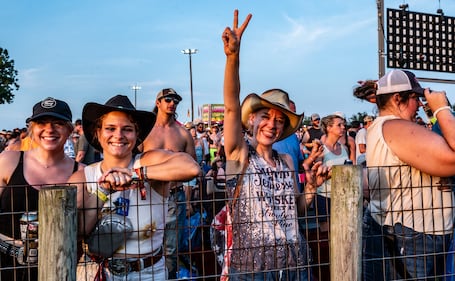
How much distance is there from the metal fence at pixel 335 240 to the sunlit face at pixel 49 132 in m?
0.54

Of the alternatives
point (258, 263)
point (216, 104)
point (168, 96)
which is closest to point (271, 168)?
point (258, 263)

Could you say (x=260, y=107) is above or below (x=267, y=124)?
above

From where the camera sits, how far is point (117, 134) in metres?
2.86

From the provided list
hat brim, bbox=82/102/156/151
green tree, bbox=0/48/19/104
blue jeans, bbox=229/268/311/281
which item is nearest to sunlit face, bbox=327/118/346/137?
blue jeans, bbox=229/268/311/281

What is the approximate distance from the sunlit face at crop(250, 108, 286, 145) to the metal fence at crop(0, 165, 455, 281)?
1.42ft

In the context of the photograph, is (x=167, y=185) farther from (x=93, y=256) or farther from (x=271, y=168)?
(x=271, y=168)

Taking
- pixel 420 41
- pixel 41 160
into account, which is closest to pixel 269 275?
pixel 41 160

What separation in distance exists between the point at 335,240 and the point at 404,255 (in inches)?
26.4

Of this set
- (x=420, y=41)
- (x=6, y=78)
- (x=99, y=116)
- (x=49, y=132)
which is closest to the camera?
(x=99, y=116)

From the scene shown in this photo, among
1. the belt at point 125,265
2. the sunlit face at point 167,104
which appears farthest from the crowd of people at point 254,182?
the sunlit face at point 167,104

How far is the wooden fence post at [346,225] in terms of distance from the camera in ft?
9.18

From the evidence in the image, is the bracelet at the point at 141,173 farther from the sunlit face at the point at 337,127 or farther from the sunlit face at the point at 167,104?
the sunlit face at the point at 337,127

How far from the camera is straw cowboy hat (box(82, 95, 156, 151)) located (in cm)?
286

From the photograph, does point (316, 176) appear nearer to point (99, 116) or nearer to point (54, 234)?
point (99, 116)
